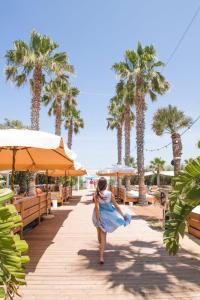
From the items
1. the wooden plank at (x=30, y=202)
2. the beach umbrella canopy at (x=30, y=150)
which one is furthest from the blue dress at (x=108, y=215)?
the wooden plank at (x=30, y=202)

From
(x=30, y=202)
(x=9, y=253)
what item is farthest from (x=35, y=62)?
(x=9, y=253)

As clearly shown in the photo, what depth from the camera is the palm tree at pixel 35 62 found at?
19078 mm

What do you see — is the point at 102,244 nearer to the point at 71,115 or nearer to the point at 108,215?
the point at 108,215

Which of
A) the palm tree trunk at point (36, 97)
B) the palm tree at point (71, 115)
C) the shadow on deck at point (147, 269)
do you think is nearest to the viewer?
the shadow on deck at point (147, 269)

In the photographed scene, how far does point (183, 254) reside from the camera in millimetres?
6566

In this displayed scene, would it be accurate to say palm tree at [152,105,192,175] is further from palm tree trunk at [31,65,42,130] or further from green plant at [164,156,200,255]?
green plant at [164,156,200,255]

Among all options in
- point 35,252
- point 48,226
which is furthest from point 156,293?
point 48,226

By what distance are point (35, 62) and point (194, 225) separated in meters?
14.2

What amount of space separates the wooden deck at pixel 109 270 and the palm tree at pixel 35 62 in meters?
12.0

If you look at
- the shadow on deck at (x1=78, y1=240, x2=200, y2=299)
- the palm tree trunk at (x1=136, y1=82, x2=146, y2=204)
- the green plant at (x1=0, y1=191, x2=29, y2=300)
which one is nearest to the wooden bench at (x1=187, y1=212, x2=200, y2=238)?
the shadow on deck at (x1=78, y1=240, x2=200, y2=299)

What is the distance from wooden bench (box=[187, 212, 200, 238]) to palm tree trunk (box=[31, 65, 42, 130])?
1184 centimetres

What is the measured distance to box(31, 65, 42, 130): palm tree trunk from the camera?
61.5ft

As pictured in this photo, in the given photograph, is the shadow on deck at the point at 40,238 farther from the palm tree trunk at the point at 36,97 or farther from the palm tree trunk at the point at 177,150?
the palm tree trunk at the point at 36,97

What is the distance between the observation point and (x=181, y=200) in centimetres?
506
